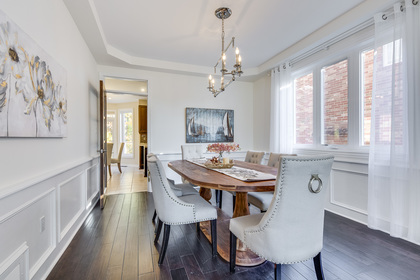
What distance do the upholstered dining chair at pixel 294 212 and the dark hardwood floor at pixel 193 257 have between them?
517mm

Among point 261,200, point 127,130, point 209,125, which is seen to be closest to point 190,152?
point 209,125

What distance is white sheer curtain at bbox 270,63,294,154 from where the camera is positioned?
3.65 m

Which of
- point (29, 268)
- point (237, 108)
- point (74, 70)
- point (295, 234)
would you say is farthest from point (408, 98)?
point (74, 70)

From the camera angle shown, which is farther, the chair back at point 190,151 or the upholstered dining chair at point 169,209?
the chair back at point 190,151

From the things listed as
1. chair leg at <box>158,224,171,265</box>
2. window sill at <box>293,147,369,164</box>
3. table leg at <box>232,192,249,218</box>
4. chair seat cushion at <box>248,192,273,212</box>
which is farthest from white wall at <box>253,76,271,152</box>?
chair leg at <box>158,224,171,265</box>

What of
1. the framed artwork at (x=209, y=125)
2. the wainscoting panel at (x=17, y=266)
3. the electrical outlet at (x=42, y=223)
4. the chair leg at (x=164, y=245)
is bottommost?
the chair leg at (x=164, y=245)

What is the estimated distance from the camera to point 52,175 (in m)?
1.61

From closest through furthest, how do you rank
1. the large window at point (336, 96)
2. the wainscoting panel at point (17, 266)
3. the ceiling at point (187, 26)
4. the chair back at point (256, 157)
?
the wainscoting panel at point (17, 266) → the ceiling at point (187, 26) → the large window at point (336, 96) → the chair back at point (256, 157)

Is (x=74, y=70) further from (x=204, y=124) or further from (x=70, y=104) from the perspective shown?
(x=204, y=124)

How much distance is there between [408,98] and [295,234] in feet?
6.68

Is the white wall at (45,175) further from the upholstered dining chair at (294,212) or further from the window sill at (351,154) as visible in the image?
the window sill at (351,154)

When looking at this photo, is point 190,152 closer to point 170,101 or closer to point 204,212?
point 170,101

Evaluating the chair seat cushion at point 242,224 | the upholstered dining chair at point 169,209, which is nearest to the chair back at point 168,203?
the upholstered dining chair at point 169,209

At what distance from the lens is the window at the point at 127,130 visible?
7.70m
